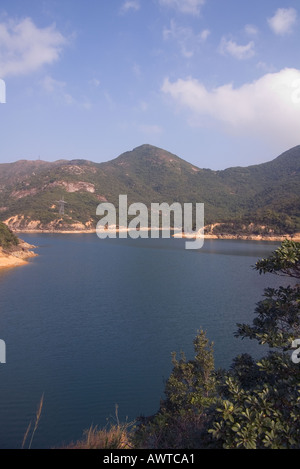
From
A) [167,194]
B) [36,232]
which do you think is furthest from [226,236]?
[167,194]

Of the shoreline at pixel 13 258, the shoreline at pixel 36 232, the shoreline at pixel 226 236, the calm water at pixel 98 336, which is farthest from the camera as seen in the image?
the shoreline at pixel 226 236

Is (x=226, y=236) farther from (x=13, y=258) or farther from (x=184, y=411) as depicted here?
(x=184, y=411)

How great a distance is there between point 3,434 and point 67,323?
10.1 meters

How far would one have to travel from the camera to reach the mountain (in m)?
94.4

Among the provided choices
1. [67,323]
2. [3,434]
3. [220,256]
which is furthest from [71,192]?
[3,434]

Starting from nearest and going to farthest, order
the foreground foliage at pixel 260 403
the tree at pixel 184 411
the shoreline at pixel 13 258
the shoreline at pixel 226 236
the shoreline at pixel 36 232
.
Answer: the foreground foliage at pixel 260 403 < the tree at pixel 184 411 < the shoreline at pixel 13 258 < the shoreline at pixel 36 232 < the shoreline at pixel 226 236

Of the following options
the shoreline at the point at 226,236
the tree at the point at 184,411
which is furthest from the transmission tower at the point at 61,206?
the tree at the point at 184,411

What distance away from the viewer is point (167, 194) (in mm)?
164500

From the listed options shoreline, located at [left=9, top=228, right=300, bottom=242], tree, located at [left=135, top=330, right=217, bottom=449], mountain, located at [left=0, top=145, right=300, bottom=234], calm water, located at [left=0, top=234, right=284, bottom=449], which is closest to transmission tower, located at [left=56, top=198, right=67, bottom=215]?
mountain, located at [left=0, top=145, right=300, bottom=234]

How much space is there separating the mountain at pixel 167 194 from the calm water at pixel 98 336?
56424mm

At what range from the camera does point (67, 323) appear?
64.3 ft

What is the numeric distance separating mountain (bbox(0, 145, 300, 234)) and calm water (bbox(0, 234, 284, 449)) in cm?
5642

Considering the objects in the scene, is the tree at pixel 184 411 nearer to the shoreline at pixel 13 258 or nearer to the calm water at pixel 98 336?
the calm water at pixel 98 336

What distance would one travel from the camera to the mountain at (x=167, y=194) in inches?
3718
